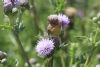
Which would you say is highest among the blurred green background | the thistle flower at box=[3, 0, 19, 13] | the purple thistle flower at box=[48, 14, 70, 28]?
the thistle flower at box=[3, 0, 19, 13]

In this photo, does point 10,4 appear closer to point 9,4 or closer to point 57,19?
point 9,4

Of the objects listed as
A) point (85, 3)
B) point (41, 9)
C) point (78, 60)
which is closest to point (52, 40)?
point (78, 60)

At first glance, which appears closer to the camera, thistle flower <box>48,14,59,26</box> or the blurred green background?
thistle flower <box>48,14,59,26</box>

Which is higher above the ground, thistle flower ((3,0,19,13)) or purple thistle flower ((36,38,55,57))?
thistle flower ((3,0,19,13))

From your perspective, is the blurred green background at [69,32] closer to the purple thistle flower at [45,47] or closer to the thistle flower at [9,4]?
the purple thistle flower at [45,47]

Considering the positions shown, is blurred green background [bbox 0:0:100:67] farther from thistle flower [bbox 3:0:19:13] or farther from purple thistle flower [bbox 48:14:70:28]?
thistle flower [bbox 3:0:19:13]

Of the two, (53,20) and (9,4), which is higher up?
(9,4)

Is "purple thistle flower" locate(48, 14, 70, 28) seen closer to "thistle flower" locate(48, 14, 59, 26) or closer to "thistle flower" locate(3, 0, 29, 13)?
"thistle flower" locate(48, 14, 59, 26)

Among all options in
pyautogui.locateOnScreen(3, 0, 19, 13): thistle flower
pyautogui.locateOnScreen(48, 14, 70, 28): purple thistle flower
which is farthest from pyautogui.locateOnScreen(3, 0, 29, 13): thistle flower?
pyautogui.locateOnScreen(48, 14, 70, 28): purple thistle flower

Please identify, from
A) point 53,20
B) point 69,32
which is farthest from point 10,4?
point 69,32

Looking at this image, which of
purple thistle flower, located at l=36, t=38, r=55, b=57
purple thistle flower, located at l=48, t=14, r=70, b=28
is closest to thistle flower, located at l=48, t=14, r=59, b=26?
purple thistle flower, located at l=48, t=14, r=70, b=28
